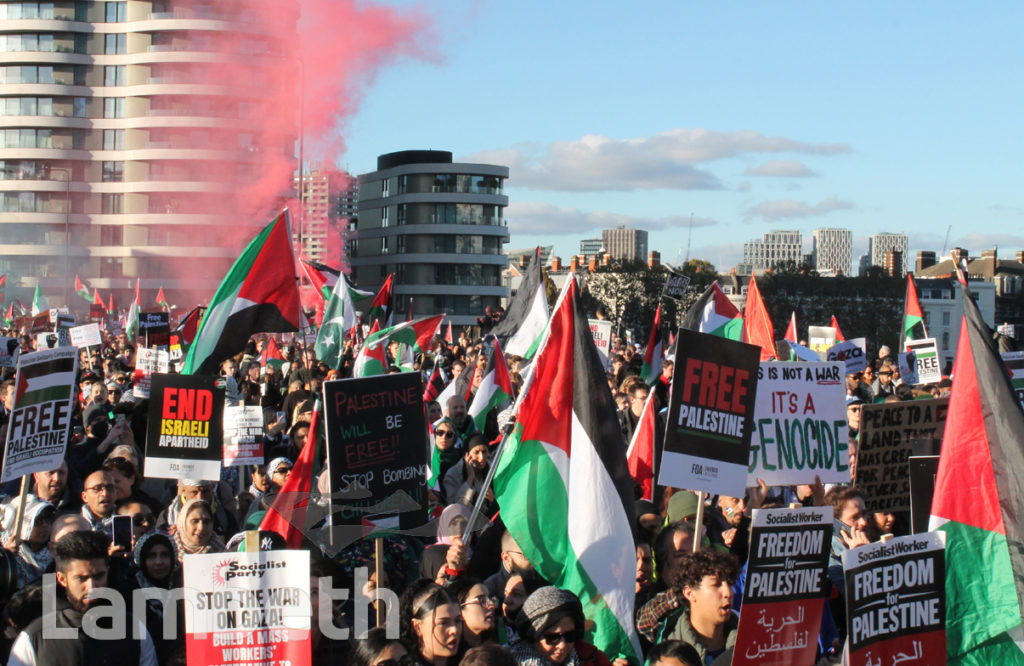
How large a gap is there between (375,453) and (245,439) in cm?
276

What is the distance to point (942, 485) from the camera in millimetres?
5910

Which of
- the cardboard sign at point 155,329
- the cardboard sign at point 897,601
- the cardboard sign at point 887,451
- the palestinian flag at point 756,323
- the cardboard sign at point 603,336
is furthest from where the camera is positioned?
the cardboard sign at point 155,329

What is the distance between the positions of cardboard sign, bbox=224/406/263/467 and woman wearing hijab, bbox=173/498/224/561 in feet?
7.46

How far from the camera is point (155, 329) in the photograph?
58.3ft

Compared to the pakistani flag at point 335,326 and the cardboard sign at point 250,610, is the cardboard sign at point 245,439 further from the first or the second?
the pakistani flag at point 335,326

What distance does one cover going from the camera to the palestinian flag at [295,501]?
24.5 feet

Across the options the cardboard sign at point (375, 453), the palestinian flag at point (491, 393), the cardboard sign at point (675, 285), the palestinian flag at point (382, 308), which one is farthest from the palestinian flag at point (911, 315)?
the cardboard sign at point (375, 453)

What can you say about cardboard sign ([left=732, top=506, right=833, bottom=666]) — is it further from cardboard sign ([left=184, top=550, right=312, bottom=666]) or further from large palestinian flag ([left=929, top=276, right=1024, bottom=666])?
cardboard sign ([left=184, top=550, right=312, bottom=666])

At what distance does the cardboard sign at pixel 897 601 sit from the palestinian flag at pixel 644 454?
4.22 m

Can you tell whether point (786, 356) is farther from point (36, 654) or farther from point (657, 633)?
point (36, 654)

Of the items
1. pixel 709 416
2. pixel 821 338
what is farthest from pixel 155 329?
pixel 709 416

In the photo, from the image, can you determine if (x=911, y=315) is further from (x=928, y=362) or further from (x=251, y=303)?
(x=251, y=303)

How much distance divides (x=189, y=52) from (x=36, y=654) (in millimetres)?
79503

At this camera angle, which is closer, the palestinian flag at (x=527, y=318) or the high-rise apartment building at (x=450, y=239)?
the palestinian flag at (x=527, y=318)
